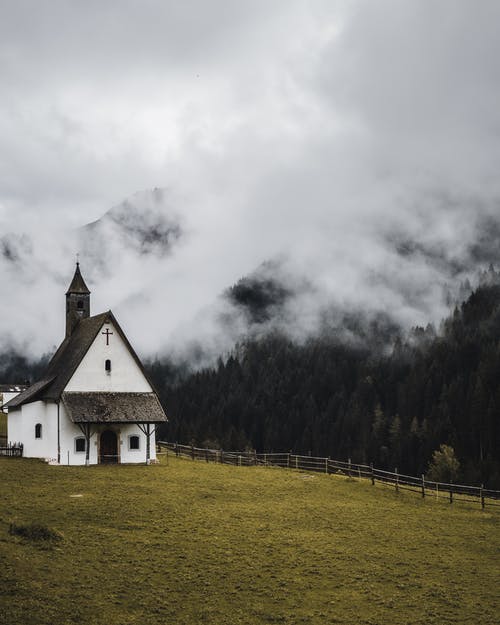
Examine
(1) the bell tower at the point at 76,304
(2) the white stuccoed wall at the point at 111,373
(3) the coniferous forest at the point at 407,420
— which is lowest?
(3) the coniferous forest at the point at 407,420

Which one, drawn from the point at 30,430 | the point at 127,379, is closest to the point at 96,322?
the point at 127,379

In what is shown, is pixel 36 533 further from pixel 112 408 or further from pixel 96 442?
pixel 112 408

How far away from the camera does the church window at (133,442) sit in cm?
5466

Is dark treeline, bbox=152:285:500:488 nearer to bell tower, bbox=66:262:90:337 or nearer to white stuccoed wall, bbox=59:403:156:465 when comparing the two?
bell tower, bbox=66:262:90:337

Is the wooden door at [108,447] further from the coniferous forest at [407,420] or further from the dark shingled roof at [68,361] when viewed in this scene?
the coniferous forest at [407,420]

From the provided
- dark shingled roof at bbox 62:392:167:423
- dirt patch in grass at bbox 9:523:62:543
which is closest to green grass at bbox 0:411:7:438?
dark shingled roof at bbox 62:392:167:423

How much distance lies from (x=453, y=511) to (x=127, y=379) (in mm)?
27058

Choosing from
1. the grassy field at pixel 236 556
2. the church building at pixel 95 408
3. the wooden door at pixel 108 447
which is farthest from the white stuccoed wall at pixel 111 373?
the grassy field at pixel 236 556

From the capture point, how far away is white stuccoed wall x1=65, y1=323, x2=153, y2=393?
55281mm

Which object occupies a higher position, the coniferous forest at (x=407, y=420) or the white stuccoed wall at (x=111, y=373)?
the white stuccoed wall at (x=111, y=373)

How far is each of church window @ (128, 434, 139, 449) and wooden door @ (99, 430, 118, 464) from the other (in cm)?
100

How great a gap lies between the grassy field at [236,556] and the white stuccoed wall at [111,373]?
39.0 feet

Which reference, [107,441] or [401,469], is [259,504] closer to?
[107,441]

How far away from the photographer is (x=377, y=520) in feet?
120
